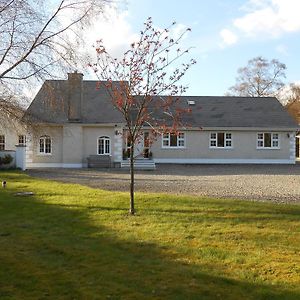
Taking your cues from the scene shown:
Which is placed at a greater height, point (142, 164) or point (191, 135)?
point (191, 135)

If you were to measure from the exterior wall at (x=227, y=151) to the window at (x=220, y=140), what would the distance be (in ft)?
0.90

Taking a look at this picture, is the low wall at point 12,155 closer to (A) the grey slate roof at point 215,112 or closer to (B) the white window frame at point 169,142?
(A) the grey slate roof at point 215,112

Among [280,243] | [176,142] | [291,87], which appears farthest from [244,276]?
[291,87]

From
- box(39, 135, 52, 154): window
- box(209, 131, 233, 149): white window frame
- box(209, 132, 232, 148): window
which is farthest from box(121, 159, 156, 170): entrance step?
Answer: box(209, 132, 232, 148): window

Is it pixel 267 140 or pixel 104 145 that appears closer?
pixel 104 145

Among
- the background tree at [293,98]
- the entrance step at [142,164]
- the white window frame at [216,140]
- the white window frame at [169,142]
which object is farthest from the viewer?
the background tree at [293,98]

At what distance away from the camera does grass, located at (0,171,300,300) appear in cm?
586

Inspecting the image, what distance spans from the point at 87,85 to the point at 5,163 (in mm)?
10863

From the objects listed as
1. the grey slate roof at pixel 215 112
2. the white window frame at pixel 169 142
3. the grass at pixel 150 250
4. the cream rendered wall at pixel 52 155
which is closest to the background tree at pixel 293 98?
the grey slate roof at pixel 215 112

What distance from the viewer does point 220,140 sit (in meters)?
36.9

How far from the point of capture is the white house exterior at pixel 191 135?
108 feet

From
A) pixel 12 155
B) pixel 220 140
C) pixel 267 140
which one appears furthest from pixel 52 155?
pixel 267 140

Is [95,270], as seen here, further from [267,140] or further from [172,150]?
[267,140]

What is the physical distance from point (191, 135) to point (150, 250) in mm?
28770
